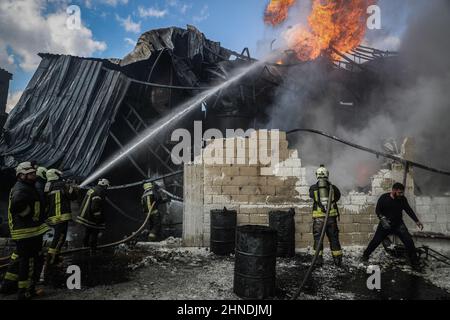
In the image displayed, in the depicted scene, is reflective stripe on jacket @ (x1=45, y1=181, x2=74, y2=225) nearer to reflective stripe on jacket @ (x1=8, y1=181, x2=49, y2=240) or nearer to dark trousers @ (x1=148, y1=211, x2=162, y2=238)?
reflective stripe on jacket @ (x1=8, y1=181, x2=49, y2=240)

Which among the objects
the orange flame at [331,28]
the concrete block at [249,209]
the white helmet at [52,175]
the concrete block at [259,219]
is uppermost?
the orange flame at [331,28]

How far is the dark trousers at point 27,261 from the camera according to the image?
412 centimetres

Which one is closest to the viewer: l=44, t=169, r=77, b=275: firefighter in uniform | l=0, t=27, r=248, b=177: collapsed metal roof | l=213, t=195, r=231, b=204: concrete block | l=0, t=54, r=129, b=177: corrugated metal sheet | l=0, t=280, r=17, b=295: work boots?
l=0, t=280, r=17, b=295: work boots

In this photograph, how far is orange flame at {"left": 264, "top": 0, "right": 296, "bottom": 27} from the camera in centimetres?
1455

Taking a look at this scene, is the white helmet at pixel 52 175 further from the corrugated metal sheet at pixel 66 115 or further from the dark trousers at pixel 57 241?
the corrugated metal sheet at pixel 66 115

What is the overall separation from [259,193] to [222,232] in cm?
138

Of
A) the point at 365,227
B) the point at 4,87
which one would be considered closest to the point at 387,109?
the point at 365,227

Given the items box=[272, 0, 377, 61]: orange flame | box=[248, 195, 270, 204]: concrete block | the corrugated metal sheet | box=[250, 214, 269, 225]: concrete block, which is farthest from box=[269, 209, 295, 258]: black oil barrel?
box=[272, 0, 377, 61]: orange flame

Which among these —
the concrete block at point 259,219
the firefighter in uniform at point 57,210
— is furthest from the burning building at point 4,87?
the concrete block at point 259,219

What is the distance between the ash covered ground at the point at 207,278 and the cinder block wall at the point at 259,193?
625 mm

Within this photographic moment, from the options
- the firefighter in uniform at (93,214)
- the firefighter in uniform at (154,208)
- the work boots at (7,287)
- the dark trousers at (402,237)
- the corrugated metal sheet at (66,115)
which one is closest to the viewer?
the work boots at (7,287)

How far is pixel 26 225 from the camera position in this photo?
13.6ft
